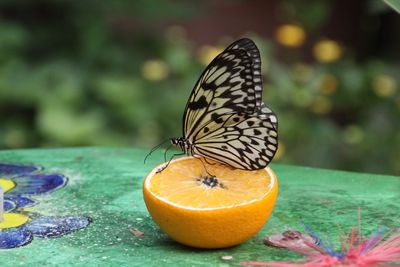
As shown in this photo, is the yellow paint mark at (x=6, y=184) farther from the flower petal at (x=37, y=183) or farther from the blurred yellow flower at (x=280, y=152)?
the blurred yellow flower at (x=280, y=152)

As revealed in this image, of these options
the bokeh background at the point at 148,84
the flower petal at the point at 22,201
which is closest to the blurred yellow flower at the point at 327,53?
the bokeh background at the point at 148,84

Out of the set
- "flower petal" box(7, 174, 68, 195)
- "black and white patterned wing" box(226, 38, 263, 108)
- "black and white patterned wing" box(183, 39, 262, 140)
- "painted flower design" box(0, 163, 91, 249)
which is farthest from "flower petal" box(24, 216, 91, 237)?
"black and white patterned wing" box(226, 38, 263, 108)

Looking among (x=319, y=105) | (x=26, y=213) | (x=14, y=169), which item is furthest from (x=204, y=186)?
(x=319, y=105)

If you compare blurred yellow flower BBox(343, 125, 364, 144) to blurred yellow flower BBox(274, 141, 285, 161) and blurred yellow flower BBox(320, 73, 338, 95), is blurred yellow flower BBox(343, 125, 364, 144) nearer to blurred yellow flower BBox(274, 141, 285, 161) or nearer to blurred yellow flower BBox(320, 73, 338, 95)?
blurred yellow flower BBox(320, 73, 338, 95)

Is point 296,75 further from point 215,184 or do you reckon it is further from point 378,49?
point 215,184

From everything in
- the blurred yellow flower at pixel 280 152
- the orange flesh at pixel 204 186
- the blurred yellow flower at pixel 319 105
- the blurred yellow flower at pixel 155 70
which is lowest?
the blurred yellow flower at pixel 280 152

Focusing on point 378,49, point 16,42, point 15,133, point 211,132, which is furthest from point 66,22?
point 211,132
